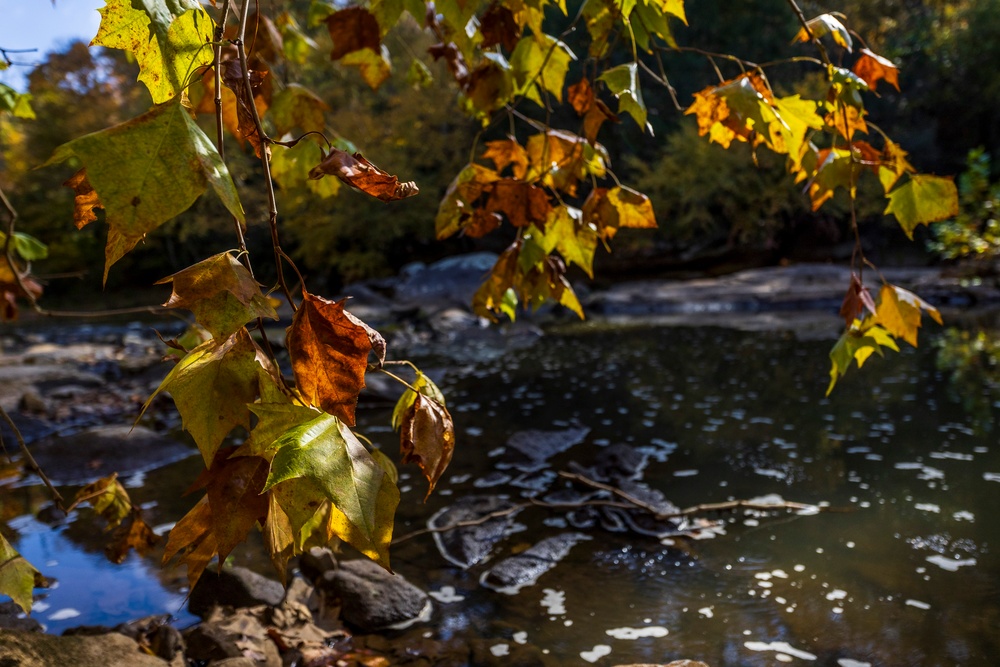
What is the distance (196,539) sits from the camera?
31.6 inches

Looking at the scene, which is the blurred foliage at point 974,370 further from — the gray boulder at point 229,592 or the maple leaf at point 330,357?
the maple leaf at point 330,357

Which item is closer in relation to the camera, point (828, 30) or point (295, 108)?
point (828, 30)

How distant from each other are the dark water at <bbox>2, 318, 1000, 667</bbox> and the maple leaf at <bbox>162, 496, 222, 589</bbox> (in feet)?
7.00

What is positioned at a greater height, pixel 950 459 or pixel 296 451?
pixel 296 451

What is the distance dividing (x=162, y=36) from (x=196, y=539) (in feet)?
1.73

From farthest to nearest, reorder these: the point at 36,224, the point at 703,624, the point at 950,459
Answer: the point at 36,224
the point at 950,459
the point at 703,624

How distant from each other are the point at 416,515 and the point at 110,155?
12.2 feet

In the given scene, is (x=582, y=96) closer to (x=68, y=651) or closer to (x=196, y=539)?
(x=196, y=539)

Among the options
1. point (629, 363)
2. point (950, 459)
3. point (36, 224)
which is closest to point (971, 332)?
point (629, 363)

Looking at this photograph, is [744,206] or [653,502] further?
[744,206]

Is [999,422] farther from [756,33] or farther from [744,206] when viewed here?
[756,33]

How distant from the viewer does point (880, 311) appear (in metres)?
1.32

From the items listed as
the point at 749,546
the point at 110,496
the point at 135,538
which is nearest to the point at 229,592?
the point at 135,538

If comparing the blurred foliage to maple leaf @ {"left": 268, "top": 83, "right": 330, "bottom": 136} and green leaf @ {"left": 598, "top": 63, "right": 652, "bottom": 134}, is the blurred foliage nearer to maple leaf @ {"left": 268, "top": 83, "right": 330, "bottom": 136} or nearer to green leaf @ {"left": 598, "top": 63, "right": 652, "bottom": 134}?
green leaf @ {"left": 598, "top": 63, "right": 652, "bottom": 134}
